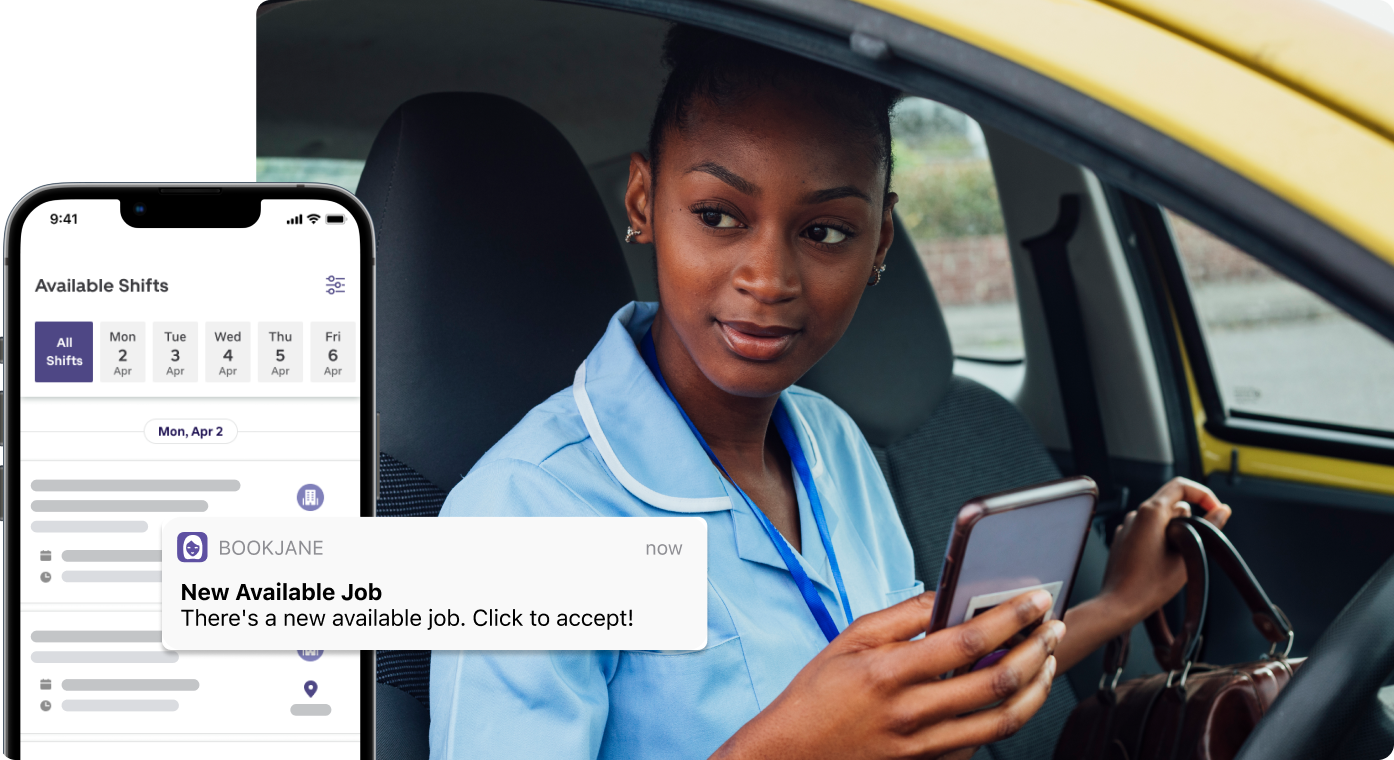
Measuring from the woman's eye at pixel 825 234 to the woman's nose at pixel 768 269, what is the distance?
0.09ft

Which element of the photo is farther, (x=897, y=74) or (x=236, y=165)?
(x=236, y=165)

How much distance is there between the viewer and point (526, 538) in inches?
33.4

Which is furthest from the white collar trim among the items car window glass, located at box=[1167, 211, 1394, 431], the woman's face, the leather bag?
car window glass, located at box=[1167, 211, 1394, 431]

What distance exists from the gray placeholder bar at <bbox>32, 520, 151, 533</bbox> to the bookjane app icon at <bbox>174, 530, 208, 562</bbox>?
0.11 ft

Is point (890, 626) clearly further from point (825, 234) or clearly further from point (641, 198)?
point (641, 198)

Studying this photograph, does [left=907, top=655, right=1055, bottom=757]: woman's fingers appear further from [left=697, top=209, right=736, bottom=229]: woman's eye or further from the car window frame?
the car window frame

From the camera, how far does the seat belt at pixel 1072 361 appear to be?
2.31 meters

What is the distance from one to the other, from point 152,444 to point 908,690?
0.64m

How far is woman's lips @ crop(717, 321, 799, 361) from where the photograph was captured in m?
0.90

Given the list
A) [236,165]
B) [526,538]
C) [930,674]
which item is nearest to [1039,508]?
A: [930,674]

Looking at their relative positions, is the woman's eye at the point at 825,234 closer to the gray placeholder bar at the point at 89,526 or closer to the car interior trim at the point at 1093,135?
the car interior trim at the point at 1093,135

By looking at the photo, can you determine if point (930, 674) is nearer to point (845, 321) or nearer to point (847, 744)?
point (847, 744)

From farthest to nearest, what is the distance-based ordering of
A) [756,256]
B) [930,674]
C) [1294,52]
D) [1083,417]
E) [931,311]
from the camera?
[1083,417], [931,311], [756,256], [930,674], [1294,52]

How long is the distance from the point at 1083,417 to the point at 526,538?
1845 mm
